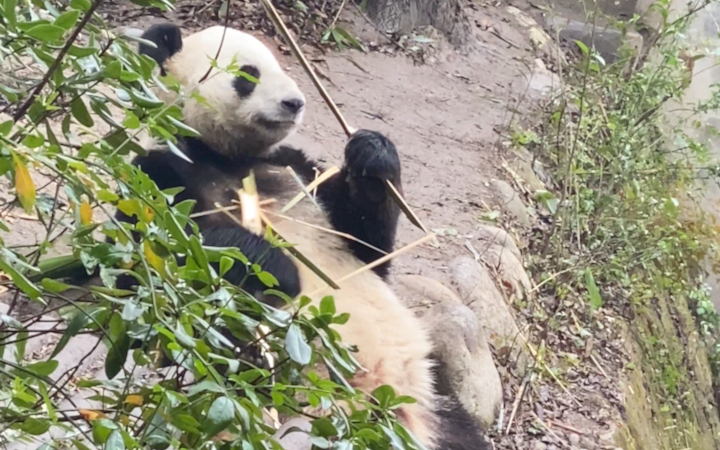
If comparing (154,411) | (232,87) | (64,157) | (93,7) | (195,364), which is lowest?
(232,87)

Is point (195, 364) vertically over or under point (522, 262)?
over

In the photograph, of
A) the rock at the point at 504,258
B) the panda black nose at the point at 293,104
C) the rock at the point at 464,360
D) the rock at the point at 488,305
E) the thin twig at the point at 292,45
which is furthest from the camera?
the rock at the point at 504,258

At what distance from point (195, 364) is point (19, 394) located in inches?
7.6

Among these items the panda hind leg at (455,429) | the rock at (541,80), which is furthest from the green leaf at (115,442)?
the rock at (541,80)

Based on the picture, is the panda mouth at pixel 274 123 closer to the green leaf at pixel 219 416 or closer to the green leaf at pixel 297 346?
the green leaf at pixel 297 346

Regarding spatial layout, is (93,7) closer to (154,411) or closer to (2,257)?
(2,257)

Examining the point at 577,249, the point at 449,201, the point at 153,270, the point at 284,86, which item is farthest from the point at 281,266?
the point at 577,249

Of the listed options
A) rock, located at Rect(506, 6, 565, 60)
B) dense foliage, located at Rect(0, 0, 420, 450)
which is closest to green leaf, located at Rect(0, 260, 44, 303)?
dense foliage, located at Rect(0, 0, 420, 450)

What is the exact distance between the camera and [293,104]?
8.59ft

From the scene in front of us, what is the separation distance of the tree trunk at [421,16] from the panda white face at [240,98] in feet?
10.6

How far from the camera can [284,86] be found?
2650mm

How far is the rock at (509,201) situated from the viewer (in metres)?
4.32

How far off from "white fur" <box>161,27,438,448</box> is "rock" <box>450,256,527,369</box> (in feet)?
2.35

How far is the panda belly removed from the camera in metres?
2.35
